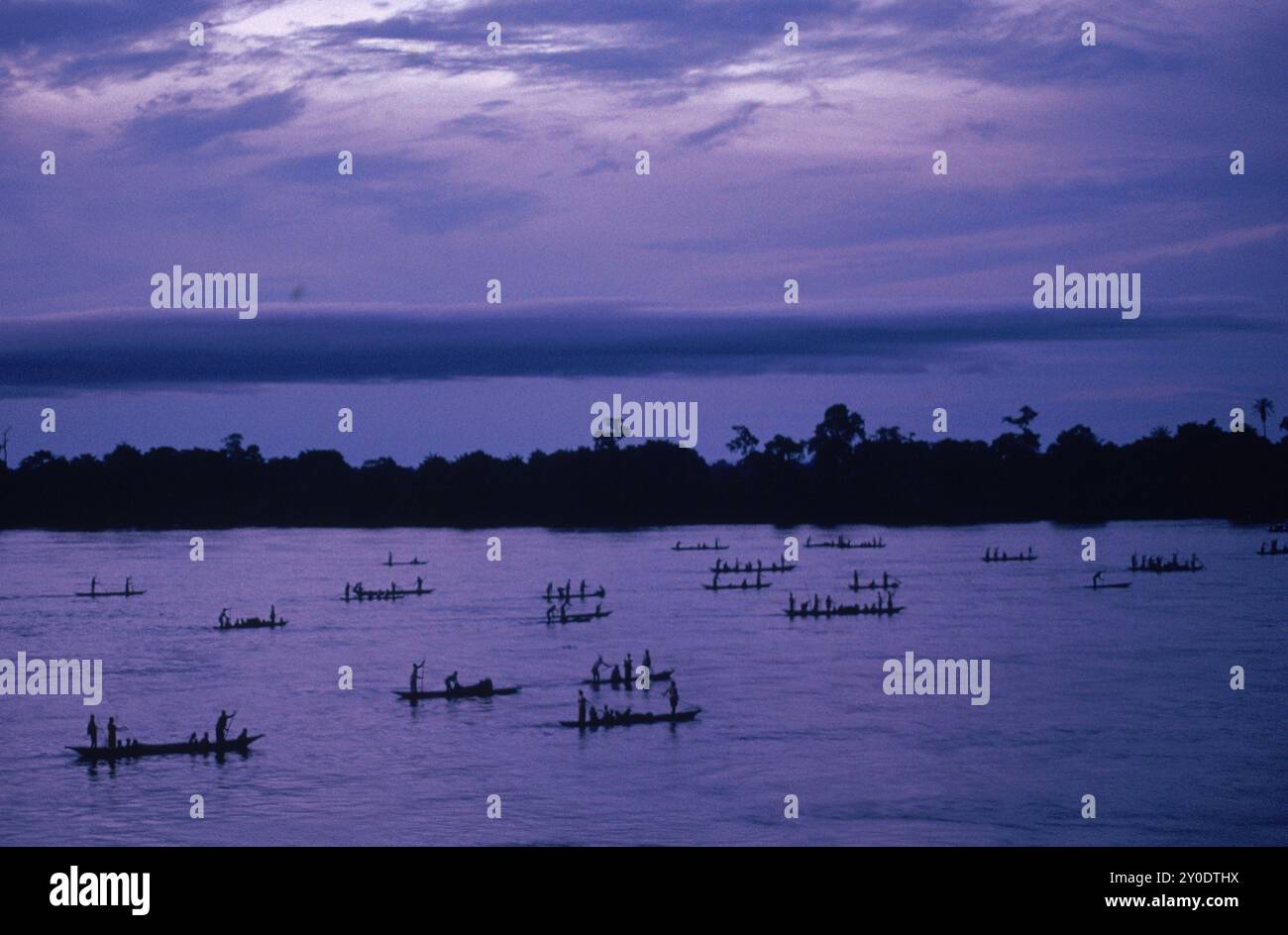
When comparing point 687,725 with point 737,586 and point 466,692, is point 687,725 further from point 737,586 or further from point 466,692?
point 737,586

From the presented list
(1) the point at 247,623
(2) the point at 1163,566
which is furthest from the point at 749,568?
(1) the point at 247,623

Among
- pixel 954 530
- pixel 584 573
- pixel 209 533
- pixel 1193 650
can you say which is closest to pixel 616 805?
pixel 1193 650

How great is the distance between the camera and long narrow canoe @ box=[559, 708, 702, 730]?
44156mm

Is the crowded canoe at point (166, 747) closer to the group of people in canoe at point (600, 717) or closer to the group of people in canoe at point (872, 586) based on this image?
the group of people in canoe at point (600, 717)

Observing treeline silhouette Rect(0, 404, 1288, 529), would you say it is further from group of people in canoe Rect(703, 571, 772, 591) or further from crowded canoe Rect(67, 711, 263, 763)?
crowded canoe Rect(67, 711, 263, 763)

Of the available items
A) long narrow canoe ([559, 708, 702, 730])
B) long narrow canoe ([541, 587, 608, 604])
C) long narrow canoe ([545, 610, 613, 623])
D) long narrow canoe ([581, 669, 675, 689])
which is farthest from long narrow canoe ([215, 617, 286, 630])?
long narrow canoe ([559, 708, 702, 730])

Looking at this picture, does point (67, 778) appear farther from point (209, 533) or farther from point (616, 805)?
point (209, 533)

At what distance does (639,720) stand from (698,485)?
419ft

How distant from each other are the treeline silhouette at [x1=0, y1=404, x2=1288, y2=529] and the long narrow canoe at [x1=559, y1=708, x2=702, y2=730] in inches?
4416

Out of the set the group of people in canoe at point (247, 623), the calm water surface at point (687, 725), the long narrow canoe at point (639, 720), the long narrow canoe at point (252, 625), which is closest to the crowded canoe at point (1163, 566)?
the calm water surface at point (687, 725)

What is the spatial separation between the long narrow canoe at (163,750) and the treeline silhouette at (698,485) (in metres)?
117

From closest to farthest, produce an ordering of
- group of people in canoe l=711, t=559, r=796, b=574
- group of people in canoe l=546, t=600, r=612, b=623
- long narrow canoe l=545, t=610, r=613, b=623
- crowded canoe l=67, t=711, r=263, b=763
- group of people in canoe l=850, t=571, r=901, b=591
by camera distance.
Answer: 1. crowded canoe l=67, t=711, r=263, b=763
2. long narrow canoe l=545, t=610, r=613, b=623
3. group of people in canoe l=546, t=600, r=612, b=623
4. group of people in canoe l=850, t=571, r=901, b=591
5. group of people in canoe l=711, t=559, r=796, b=574

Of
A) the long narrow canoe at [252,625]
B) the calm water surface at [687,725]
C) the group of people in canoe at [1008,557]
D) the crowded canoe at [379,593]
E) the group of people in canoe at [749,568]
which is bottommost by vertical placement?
the calm water surface at [687,725]

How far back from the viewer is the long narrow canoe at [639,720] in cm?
4416
